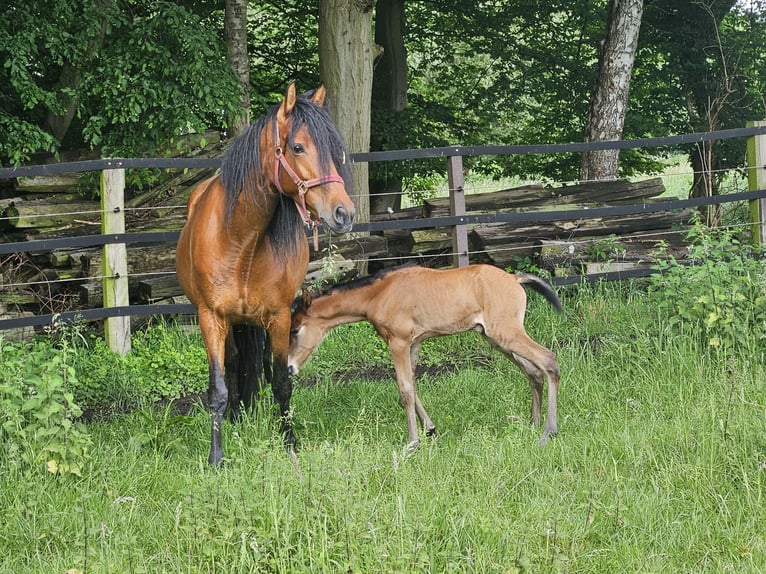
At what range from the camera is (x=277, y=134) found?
515cm

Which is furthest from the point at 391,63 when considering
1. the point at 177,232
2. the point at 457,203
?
the point at 177,232

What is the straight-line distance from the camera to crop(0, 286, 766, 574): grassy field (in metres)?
3.76

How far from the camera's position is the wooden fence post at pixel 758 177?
9.67 metres

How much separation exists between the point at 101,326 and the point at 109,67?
2711mm

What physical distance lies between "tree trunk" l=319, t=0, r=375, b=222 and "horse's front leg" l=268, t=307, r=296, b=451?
469cm

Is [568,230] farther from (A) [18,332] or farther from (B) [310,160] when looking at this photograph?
(A) [18,332]

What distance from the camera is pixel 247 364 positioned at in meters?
6.31

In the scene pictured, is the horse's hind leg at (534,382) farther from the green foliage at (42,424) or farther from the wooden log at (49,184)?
the wooden log at (49,184)

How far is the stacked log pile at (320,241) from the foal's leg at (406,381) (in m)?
2.59

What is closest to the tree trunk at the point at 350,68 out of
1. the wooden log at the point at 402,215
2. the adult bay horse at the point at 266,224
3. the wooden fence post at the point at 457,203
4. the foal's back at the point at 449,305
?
the wooden log at the point at 402,215

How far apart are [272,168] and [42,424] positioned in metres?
1.89

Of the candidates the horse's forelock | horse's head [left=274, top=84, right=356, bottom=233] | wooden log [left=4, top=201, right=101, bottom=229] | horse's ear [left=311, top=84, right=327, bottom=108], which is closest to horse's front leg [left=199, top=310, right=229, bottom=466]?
the horse's forelock

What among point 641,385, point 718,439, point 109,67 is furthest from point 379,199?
point 718,439

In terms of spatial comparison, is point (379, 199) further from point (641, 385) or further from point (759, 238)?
point (641, 385)
